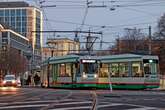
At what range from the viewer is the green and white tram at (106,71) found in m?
47.9

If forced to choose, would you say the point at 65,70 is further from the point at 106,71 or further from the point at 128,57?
the point at 128,57

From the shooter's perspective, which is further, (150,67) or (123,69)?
(123,69)

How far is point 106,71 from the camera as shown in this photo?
51.3 meters

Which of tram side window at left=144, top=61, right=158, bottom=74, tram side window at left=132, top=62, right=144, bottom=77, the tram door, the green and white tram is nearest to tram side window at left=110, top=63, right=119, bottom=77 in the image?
the green and white tram

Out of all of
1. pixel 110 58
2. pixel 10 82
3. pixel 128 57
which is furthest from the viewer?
pixel 10 82

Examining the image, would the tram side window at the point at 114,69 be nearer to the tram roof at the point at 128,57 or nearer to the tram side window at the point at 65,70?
the tram roof at the point at 128,57

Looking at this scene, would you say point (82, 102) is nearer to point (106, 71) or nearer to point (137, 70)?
point (137, 70)

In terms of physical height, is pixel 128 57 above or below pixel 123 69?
above

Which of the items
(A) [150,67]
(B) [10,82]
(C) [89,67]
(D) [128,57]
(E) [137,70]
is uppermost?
(D) [128,57]

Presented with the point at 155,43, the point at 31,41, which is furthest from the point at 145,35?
the point at 31,41

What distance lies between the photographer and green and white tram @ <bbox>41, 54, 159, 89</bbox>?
4794 centimetres

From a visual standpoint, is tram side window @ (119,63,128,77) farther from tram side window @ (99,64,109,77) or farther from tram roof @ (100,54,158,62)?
tram side window @ (99,64,109,77)

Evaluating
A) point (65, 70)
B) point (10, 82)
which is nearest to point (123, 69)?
point (65, 70)

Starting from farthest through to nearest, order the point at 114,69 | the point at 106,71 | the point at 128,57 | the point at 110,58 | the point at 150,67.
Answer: the point at 106,71, the point at 110,58, the point at 114,69, the point at 128,57, the point at 150,67
